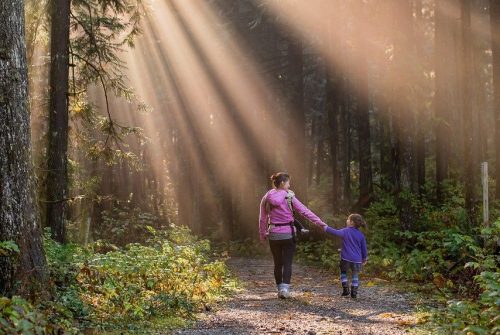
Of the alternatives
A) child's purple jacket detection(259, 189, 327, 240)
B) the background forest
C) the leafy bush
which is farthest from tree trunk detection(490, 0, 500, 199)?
the leafy bush

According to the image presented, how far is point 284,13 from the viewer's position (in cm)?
2259

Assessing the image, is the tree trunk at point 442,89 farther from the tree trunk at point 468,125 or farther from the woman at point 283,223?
the woman at point 283,223

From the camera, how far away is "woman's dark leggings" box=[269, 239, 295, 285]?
10344 mm

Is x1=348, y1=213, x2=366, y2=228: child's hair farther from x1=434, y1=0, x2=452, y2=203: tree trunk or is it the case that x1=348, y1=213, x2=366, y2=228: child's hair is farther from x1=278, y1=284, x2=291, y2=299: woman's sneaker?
x1=434, y1=0, x2=452, y2=203: tree trunk

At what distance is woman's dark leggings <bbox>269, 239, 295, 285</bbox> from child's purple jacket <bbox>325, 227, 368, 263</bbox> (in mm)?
973

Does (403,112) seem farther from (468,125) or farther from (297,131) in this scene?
(297,131)

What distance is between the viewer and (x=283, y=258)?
A: 1042 centimetres

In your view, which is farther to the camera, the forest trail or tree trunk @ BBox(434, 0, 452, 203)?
tree trunk @ BBox(434, 0, 452, 203)

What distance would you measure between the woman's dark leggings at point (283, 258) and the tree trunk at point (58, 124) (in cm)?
490

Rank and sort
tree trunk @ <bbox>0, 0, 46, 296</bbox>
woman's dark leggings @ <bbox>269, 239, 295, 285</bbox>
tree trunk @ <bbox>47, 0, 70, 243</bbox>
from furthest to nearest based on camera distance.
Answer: tree trunk @ <bbox>47, 0, 70, 243</bbox> < woman's dark leggings @ <bbox>269, 239, 295, 285</bbox> < tree trunk @ <bbox>0, 0, 46, 296</bbox>

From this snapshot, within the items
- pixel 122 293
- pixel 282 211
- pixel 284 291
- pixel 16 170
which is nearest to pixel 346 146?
pixel 282 211

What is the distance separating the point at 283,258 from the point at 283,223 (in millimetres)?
624

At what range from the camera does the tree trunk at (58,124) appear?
12.5 metres

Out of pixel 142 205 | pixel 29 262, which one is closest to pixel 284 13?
pixel 142 205
